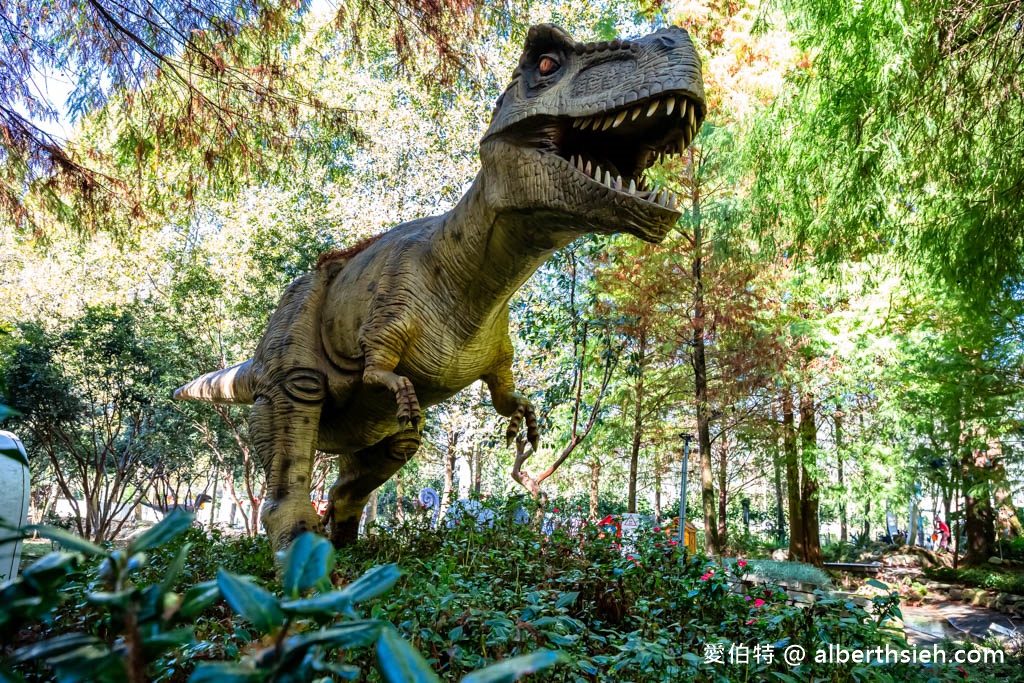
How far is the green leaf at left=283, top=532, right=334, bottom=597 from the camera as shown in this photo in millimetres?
540

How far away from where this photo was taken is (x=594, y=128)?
243 centimetres

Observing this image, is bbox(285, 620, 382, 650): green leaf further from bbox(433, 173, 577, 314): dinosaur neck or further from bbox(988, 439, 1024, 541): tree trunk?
bbox(988, 439, 1024, 541): tree trunk

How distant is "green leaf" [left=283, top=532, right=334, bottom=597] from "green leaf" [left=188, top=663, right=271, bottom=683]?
0.22ft

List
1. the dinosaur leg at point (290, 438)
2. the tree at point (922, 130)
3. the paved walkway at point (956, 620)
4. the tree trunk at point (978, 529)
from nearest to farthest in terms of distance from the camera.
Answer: the dinosaur leg at point (290, 438) < the tree at point (922, 130) < the paved walkway at point (956, 620) < the tree trunk at point (978, 529)

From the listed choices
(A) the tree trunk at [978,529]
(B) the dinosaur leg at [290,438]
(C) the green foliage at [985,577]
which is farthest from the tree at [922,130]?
(A) the tree trunk at [978,529]

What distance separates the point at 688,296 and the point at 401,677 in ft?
36.5

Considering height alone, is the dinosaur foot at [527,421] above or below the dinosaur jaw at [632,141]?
below

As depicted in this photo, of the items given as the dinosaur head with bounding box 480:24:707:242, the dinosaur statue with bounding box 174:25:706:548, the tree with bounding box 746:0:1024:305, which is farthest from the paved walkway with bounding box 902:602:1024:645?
the dinosaur head with bounding box 480:24:707:242

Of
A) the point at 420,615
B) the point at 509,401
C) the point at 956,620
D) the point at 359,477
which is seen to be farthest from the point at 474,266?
the point at 956,620

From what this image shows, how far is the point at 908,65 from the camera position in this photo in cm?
454

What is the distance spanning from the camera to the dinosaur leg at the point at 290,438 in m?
3.10

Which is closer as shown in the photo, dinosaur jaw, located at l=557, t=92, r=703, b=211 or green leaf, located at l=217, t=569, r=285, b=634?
green leaf, located at l=217, t=569, r=285, b=634

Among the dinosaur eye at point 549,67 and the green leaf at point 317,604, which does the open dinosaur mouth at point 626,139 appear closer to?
the dinosaur eye at point 549,67

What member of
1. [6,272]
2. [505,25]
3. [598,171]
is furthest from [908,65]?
[6,272]
